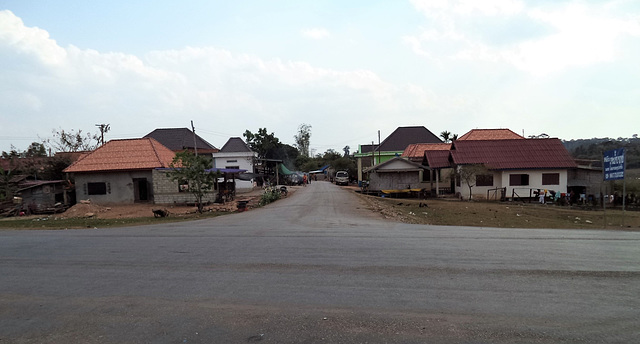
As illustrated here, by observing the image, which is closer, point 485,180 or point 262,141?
point 485,180

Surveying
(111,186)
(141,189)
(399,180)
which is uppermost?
(111,186)

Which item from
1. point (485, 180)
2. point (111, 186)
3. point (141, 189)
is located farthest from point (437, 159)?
point (111, 186)

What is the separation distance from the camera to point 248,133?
6366cm

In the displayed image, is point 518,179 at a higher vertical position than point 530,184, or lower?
higher

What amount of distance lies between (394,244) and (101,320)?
21.1 ft

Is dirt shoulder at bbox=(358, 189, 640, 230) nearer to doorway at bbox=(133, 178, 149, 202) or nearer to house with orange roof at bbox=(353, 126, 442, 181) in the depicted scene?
doorway at bbox=(133, 178, 149, 202)

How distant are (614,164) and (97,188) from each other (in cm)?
3104

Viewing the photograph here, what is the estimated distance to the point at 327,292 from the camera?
5461mm

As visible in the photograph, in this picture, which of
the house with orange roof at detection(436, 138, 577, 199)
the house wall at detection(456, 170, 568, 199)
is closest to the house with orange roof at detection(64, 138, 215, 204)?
the house with orange roof at detection(436, 138, 577, 199)

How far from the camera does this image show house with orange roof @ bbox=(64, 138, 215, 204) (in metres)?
26.1

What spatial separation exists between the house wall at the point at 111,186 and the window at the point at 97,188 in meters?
0.20

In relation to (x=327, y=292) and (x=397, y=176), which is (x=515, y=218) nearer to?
(x=397, y=176)

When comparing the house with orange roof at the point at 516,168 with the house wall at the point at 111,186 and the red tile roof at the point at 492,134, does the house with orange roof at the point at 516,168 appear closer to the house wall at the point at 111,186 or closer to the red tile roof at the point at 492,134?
the red tile roof at the point at 492,134

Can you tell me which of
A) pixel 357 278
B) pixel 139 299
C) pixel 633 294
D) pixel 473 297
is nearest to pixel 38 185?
pixel 139 299
